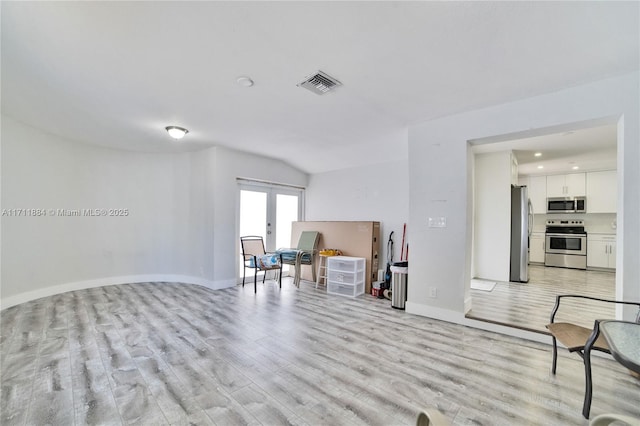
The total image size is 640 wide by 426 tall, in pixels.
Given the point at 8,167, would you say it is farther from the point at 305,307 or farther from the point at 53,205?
the point at 305,307

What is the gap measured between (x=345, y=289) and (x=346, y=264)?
1.41 feet

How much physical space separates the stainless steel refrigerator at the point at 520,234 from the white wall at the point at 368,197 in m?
2.38

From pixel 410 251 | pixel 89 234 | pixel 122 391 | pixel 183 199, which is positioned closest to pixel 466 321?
pixel 410 251

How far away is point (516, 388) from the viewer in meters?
2.00

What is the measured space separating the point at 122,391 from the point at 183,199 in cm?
399

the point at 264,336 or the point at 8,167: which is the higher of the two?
the point at 8,167

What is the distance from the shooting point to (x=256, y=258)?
15.8ft

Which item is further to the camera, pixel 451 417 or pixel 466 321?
pixel 466 321

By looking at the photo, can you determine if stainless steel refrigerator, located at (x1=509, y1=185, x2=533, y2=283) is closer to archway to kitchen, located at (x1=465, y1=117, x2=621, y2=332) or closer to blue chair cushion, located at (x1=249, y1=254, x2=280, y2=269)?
archway to kitchen, located at (x1=465, y1=117, x2=621, y2=332)

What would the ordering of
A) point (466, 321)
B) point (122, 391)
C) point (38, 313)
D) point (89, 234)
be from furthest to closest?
point (89, 234) < point (38, 313) < point (466, 321) < point (122, 391)

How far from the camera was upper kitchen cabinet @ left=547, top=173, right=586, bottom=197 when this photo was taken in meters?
6.46

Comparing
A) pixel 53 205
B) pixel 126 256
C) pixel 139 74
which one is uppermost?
pixel 139 74

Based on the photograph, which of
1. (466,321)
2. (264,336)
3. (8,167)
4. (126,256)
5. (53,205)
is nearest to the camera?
(264,336)

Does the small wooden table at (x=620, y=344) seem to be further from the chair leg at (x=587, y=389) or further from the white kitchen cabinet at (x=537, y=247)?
the white kitchen cabinet at (x=537, y=247)
